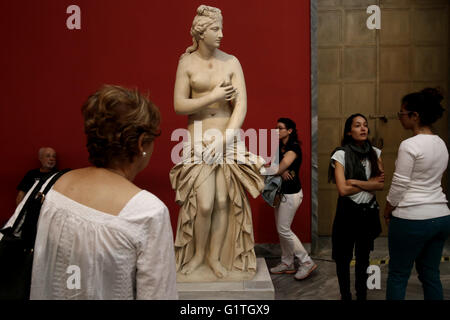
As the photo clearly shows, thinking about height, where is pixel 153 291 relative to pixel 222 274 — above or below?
above

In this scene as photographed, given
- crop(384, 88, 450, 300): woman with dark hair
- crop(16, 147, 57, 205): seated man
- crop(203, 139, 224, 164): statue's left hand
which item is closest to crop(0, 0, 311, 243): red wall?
crop(16, 147, 57, 205): seated man

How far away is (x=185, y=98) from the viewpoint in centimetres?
352

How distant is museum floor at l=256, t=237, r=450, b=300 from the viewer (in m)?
3.85

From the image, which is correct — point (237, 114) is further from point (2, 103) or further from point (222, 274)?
point (2, 103)

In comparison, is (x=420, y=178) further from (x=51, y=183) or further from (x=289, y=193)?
(x=51, y=183)

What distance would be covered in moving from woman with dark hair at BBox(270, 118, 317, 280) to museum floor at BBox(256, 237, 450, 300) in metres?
0.13

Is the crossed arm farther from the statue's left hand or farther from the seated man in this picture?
the seated man

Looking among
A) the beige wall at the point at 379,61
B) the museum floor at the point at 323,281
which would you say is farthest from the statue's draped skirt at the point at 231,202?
the beige wall at the point at 379,61

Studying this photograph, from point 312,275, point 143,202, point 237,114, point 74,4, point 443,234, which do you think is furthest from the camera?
point 74,4

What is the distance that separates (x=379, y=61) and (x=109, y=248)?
5.32 m

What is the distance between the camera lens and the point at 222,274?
3539mm

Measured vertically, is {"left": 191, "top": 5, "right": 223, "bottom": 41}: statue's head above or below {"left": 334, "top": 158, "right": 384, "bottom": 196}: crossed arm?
above

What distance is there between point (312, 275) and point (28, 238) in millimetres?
3702

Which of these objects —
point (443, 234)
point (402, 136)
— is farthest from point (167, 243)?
point (402, 136)
